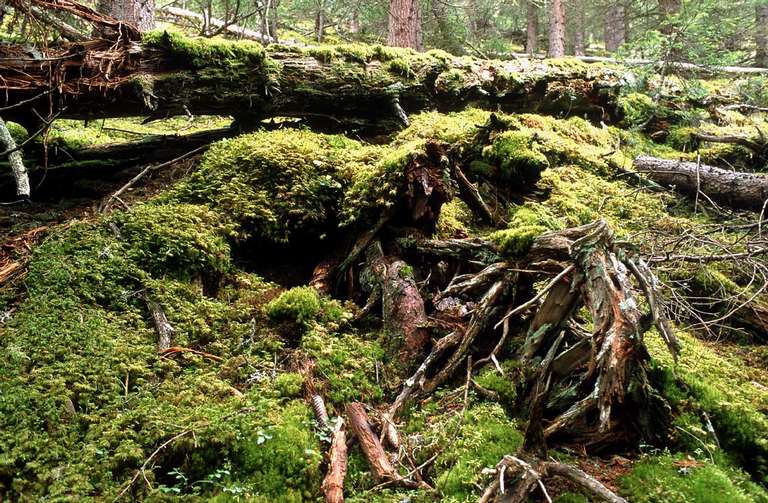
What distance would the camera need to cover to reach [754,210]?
6.04 metres

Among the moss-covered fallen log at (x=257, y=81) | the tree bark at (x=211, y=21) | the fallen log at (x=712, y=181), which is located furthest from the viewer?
the tree bark at (x=211, y=21)

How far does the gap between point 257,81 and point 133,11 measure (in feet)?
13.0

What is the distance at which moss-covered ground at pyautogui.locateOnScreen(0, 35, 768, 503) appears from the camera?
2.40 metres

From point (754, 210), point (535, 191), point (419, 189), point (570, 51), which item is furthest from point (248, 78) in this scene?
point (570, 51)

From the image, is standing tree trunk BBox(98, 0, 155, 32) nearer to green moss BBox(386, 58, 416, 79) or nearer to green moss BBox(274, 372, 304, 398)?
green moss BBox(386, 58, 416, 79)

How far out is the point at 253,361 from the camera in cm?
328

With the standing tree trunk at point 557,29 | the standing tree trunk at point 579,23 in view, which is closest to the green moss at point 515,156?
the standing tree trunk at point 557,29

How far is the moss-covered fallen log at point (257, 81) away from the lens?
14.6 feet

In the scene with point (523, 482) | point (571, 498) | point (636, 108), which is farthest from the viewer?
point (636, 108)

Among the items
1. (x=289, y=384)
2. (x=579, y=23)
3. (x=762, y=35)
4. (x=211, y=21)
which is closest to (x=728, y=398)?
(x=289, y=384)

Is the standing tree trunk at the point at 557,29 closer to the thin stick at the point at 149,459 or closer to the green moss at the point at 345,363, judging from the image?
the green moss at the point at 345,363

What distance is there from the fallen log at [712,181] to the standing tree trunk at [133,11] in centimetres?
843

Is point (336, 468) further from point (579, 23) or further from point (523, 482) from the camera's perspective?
point (579, 23)

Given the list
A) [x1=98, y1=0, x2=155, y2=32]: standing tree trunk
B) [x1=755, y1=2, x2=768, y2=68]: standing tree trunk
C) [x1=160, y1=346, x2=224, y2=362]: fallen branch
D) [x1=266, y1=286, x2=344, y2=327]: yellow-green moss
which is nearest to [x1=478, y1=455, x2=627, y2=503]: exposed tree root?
[x1=266, y1=286, x2=344, y2=327]: yellow-green moss
